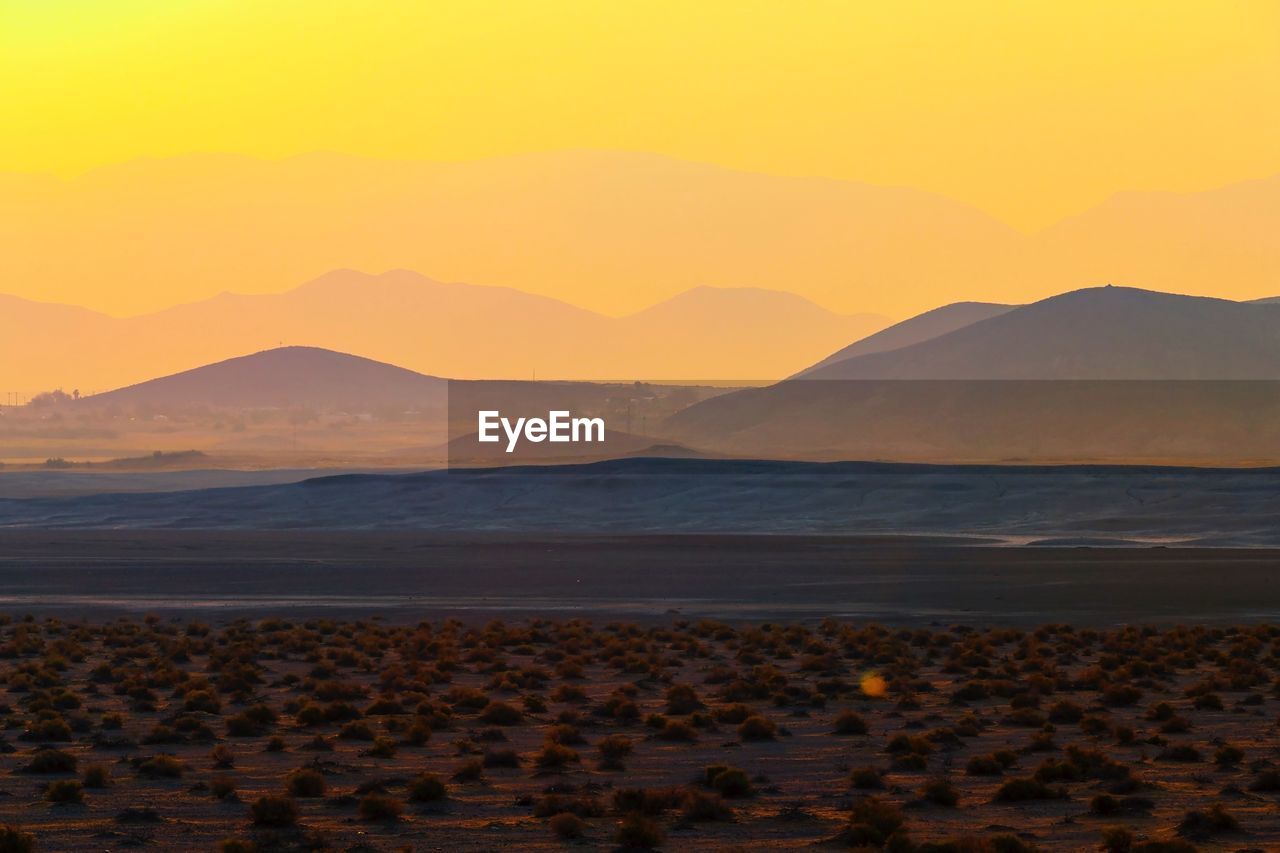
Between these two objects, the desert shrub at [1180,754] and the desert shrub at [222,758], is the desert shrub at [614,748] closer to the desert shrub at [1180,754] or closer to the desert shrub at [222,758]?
the desert shrub at [222,758]

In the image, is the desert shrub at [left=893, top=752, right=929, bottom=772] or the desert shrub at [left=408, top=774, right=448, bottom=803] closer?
the desert shrub at [left=408, top=774, right=448, bottom=803]

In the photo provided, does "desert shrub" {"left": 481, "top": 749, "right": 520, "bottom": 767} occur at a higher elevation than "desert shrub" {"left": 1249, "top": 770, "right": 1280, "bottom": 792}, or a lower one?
higher

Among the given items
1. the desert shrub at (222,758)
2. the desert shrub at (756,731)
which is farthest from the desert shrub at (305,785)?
the desert shrub at (756,731)

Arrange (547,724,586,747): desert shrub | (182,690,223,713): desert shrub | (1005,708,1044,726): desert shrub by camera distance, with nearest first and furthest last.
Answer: (547,724,586,747): desert shrub
(1005,708,1044,726): desert shrub
(182,690,223,713): desert shrub

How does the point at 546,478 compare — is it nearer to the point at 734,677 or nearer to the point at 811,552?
the point at 811,552

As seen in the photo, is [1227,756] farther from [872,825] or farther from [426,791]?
[426,791]

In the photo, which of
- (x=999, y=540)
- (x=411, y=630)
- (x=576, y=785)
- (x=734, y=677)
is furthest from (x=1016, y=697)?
(x=999, y=540)

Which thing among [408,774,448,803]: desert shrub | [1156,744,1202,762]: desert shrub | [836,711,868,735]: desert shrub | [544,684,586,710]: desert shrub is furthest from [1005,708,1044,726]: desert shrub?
[408,774,448,803]: desert shrub

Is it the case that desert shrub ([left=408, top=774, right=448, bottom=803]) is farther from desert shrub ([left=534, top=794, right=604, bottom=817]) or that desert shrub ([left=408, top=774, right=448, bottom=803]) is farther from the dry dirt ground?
desert shrub ([left=534, top=794, right=604, bottom=817])
